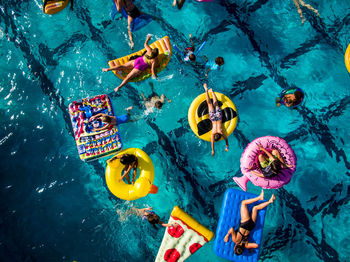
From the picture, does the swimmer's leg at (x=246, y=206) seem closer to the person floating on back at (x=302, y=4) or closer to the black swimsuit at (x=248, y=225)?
the black swimsuit at (x=248, y=225)

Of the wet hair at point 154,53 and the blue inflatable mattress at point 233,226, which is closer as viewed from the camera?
the blue inflatable mattress at point 233,226

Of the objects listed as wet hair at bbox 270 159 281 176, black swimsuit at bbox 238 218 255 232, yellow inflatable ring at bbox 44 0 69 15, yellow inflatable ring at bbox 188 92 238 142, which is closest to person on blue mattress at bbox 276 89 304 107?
yellow inflatable ring at bbox 188 92 238 142

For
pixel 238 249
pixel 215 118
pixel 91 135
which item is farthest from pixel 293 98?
pixel 91 135

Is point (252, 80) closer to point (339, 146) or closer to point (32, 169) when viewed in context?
point (339, 146)

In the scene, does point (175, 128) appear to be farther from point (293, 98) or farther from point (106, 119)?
point (293, 98)

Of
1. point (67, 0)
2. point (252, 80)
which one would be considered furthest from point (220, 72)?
point (67, 0)

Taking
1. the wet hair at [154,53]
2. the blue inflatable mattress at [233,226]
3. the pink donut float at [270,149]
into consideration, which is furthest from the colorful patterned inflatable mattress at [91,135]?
the pink donut float at [270,149]
